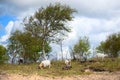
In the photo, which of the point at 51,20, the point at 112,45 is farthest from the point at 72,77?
the point at 112,45

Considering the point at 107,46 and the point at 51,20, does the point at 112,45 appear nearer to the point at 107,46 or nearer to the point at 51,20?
the point at 107,46

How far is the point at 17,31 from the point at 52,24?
1802 centimetres

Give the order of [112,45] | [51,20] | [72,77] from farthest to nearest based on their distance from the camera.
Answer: [112,45], [51,20], [72,77]

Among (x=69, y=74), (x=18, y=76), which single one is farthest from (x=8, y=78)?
(x=69, y=74)

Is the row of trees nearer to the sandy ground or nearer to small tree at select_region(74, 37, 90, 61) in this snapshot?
small tree at select_region(74, 37, 90, 61)

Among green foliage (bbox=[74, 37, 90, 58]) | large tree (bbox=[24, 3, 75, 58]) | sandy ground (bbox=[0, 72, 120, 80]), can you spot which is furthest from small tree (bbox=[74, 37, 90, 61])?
sandy ground (bbox=[0, 72, 120, 80])

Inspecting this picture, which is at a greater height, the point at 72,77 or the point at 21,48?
the point at 21,48

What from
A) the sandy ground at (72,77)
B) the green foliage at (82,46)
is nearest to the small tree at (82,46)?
the green foliage at (82,46)

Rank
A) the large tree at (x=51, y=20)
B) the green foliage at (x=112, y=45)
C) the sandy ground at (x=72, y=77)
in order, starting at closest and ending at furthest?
1. the sandy ground at (x=72, y=77)
2. the large tree at (x=51, y=20)
3. the green foliage at (x=112, y=45)

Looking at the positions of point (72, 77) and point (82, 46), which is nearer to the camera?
point (72, 77)

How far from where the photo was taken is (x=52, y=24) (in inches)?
2165

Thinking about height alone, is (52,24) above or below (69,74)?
above

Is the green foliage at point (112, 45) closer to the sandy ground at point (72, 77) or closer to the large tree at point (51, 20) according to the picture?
the large tree at point (51, 20)

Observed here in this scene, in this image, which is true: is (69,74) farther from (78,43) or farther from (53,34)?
(78,43)
